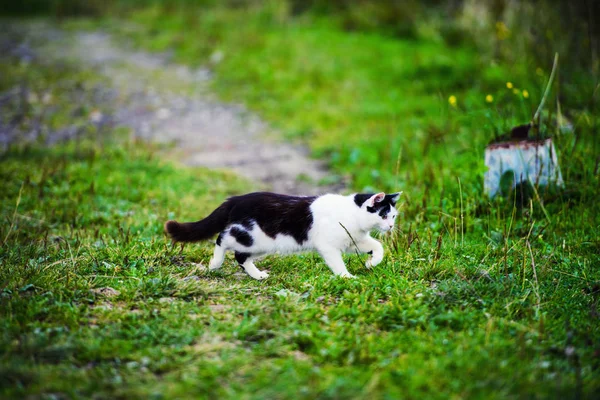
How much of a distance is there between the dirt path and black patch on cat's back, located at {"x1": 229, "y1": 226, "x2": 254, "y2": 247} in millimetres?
2672

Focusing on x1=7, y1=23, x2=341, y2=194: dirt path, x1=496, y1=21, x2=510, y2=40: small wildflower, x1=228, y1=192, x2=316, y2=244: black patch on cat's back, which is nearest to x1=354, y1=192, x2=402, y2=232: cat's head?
x1=228, y1=192, x2=316, y2=244: black patch on cat's back

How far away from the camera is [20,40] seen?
1341 cm

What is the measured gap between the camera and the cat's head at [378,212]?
3854 mm

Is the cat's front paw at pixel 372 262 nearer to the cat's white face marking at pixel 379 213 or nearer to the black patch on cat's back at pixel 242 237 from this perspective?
the cat's white face marking at pixel 379 213

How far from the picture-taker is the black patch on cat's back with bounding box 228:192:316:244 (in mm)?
3900

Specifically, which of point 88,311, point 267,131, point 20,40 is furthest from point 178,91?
point 88,311

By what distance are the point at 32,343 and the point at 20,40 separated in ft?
41.7

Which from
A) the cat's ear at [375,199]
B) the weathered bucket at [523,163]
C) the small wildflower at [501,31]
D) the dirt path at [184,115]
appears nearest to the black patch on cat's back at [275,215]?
the cat's ear at [375,199]

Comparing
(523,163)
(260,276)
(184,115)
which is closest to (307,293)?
(260,276)

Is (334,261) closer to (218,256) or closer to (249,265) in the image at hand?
(249,265)

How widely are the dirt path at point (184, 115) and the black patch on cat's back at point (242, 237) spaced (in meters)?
2.67

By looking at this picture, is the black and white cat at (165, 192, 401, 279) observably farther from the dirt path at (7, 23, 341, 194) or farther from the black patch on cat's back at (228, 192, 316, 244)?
the dirt path at (7, 23, 341, 194)

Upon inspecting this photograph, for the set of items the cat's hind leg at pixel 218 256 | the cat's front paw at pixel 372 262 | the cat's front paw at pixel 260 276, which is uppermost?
the cat's front paw at pixel 372 262

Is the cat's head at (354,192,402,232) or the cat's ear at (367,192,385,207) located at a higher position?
the cat's ear at (367,192,385,207)
